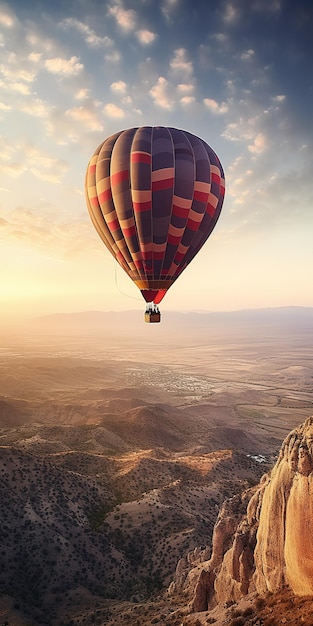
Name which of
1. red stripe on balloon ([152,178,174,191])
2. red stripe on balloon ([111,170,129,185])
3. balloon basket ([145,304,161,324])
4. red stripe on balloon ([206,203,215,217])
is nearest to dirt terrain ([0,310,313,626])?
balloon basket ([145,304,161,324])

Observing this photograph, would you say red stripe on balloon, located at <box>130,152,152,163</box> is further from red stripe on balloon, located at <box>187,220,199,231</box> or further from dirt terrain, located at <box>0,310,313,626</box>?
dirt terrain, located at <box>0,310,313,626</box>

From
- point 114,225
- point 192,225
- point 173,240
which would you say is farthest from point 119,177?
point 192,225

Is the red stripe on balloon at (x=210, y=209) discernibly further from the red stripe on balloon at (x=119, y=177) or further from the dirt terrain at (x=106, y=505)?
the dirt terrain at (x=106, y=505)

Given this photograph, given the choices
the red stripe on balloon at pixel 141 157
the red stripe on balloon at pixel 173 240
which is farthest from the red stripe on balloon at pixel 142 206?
the red stripe on balloon at pixel 141 157

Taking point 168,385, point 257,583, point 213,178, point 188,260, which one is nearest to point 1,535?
point 257,583

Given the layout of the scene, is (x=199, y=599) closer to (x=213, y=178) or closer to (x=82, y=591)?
(x=82, y=591)
